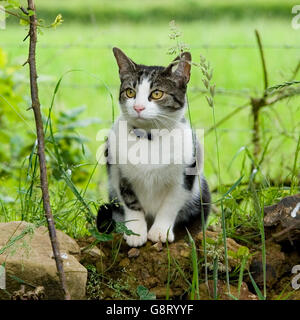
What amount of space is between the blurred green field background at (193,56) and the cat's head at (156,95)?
47 cm

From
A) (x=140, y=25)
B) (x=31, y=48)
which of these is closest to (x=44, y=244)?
(x=31, y=48)

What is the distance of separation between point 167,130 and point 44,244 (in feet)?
2.07

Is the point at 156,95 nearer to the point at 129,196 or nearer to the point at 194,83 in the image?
the point at 129,196

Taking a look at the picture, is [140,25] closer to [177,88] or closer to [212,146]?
[212,146]

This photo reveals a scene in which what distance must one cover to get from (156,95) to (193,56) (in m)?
4.08

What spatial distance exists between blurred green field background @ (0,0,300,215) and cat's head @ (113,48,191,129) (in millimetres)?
472

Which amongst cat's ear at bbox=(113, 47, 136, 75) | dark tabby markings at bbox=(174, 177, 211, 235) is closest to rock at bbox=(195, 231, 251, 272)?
dark tabby markings at bbox=(174, 177, 211, 235)

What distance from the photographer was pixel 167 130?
7.17ft

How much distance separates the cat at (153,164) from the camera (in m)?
2.12

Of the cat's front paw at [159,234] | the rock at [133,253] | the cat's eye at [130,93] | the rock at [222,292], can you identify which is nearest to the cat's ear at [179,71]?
the cat's eye at [130,93]

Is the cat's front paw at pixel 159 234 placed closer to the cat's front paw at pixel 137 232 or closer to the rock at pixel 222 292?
Result: the cat's front paw at pixel 137 232

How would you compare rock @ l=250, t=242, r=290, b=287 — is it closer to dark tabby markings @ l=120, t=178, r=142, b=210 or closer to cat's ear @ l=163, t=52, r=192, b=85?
dark tabby markings @ l=120, t=178, r=142, b=210

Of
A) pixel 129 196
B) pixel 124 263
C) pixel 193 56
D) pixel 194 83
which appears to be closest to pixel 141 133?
pixel 129 196
